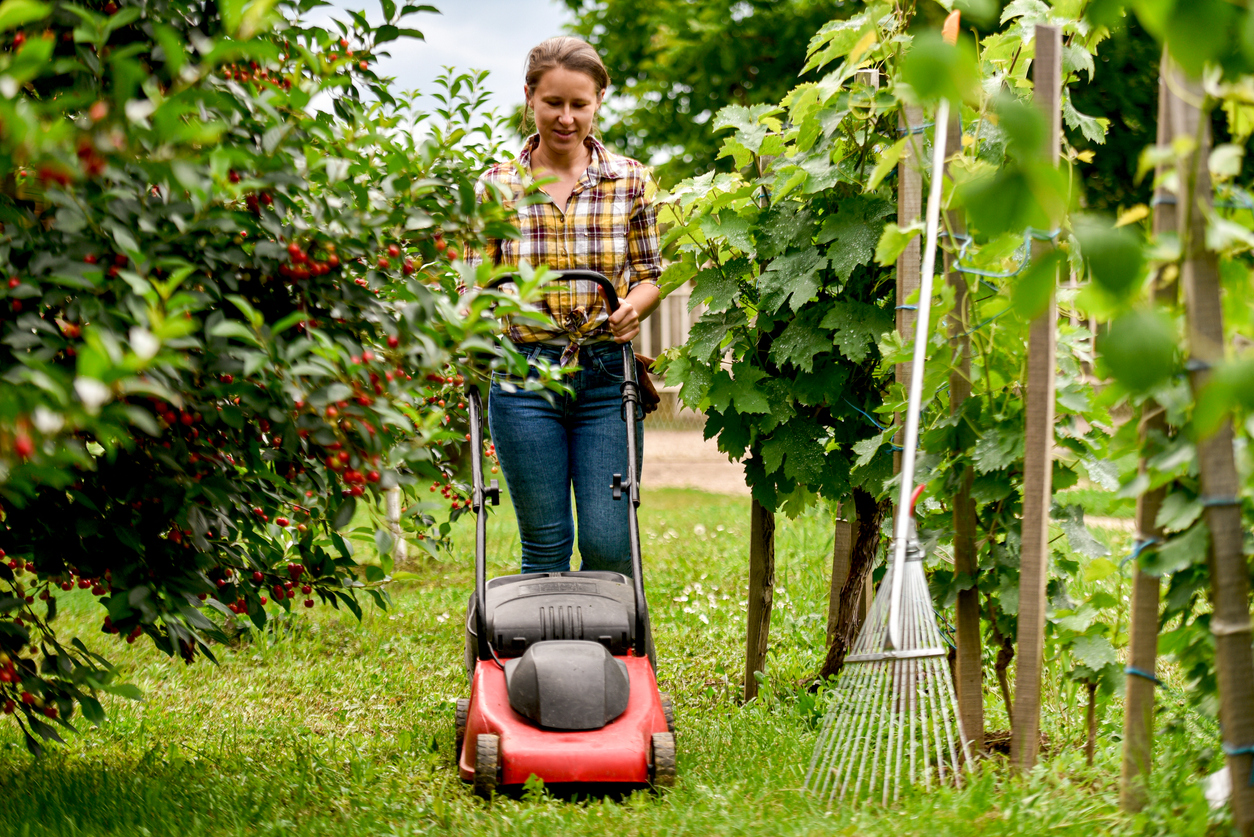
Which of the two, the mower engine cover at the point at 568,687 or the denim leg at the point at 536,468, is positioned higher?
the denim leg at the point at 536,468

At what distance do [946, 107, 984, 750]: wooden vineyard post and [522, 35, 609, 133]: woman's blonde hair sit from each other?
48.1 inches

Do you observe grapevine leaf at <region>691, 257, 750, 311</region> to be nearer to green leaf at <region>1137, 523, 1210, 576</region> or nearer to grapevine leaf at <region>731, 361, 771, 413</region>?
grapevine leaf at <region>731, 361, 771, 413</region>

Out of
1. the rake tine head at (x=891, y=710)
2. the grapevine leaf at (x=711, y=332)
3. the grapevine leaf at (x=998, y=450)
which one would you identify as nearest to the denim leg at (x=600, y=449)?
the grapevine leaf at (x=711, y=332)

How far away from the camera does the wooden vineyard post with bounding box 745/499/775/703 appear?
12.5 feet

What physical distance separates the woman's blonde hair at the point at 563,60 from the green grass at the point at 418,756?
2.04m

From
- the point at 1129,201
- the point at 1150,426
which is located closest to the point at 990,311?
the point at 1150,426

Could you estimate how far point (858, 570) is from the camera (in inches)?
143

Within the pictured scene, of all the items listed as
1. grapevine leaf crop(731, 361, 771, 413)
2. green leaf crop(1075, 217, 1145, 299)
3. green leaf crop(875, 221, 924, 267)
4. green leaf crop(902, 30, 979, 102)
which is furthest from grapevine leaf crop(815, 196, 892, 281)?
green leaf crop(902, 30, 979, 102)

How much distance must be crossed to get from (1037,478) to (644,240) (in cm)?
167

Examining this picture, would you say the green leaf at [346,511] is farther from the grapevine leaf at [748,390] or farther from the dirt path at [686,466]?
the dirt path at [686,466]

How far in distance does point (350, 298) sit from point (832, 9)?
13884 millimetres

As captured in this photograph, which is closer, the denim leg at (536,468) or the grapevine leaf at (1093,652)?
the grapevine leaf at (1093,652)

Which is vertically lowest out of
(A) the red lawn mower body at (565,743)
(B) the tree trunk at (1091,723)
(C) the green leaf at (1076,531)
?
(A) the red lawn mower body at (565,743)

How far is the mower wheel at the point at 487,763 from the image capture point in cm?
264
